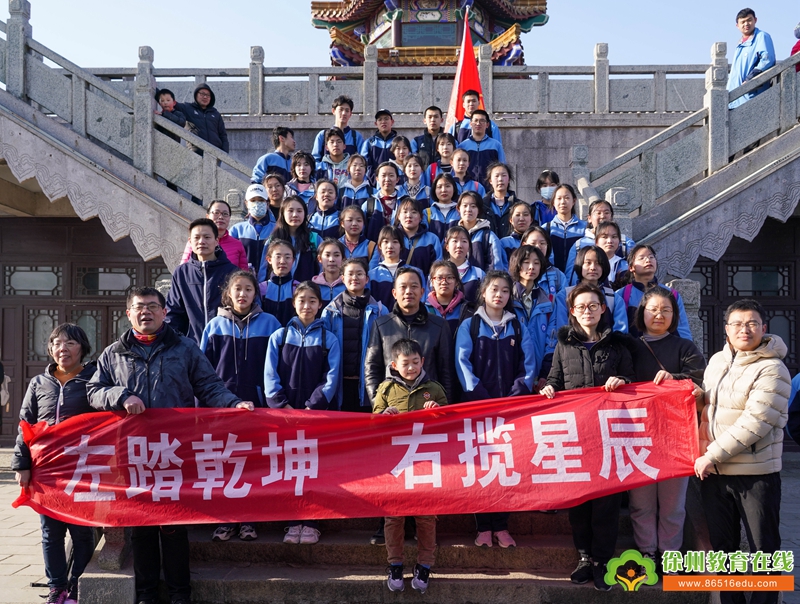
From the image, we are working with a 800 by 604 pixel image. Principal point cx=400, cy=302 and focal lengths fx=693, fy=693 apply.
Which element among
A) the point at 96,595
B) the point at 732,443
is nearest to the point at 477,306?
the point at 732,443

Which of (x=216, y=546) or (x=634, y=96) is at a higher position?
(x=634, y=96)

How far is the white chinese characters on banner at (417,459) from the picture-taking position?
170 inches

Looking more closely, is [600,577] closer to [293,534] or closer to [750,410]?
[750,410]

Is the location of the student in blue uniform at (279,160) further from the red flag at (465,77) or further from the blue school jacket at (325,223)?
the red flag at (465,77)

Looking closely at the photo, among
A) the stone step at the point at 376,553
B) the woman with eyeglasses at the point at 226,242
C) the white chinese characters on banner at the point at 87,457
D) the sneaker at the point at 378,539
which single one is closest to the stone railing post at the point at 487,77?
the woman with eyeglasses at the point at 226,242

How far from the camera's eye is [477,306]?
513cm

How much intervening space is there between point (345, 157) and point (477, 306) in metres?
3.85

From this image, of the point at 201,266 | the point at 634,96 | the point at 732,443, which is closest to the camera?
the point at 732,443

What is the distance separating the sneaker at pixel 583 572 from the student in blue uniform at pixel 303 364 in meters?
1.74

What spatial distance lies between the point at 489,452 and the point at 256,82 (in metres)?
8.41

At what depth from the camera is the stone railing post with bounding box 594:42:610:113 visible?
35.6ft

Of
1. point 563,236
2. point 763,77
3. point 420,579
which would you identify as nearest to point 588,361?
point 420,579

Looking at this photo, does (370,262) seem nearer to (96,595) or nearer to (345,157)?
(345,157)

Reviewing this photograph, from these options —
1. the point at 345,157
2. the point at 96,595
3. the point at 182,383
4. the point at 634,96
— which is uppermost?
the point at 634,96
